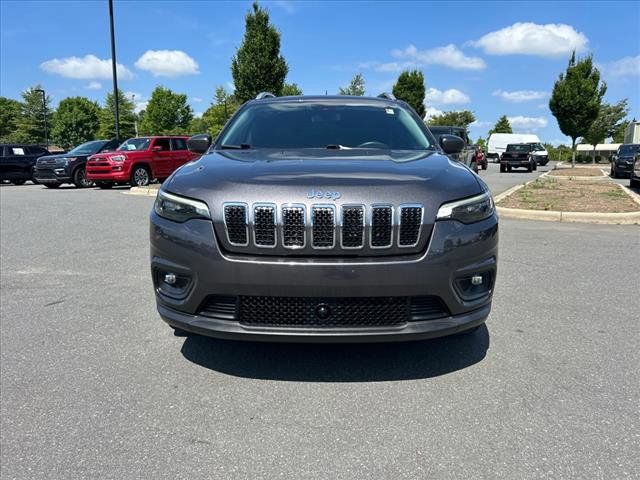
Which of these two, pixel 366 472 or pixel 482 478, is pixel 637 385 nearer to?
pixel 482 478

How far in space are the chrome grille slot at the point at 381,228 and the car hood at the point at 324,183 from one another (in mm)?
49

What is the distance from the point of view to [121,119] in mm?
81500

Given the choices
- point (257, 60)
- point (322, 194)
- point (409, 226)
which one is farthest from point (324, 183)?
point (257, 60)

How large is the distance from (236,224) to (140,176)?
16.2 meters

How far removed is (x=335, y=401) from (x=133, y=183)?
1638 cm

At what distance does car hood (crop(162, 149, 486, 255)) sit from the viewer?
2691 mm

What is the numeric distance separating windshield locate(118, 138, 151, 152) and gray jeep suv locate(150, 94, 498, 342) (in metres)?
15.9

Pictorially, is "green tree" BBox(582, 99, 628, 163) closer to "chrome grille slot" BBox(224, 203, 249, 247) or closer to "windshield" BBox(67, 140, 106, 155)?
"windshield" BBox(67, 140, 106, 155)

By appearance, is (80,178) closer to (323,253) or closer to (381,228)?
(323,253)

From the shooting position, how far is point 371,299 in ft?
8.81

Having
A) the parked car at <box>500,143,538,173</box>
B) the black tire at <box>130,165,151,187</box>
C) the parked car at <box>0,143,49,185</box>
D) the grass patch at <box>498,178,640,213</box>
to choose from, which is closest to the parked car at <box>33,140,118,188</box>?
the black tire at <box>130,165,151,187</box>

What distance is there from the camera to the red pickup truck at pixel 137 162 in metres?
17.3

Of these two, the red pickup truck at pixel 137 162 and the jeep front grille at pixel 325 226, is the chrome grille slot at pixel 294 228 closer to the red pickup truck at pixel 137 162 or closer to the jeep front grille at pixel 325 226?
the jeep front grille at pixel 325 226

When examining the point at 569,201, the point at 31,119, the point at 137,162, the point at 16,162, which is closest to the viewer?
the point at 569,201
